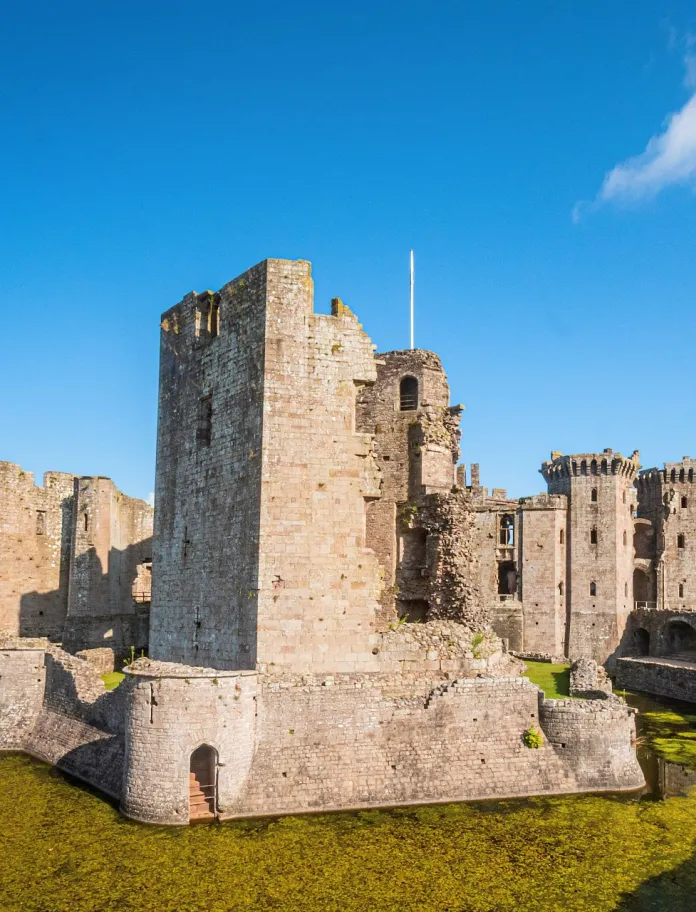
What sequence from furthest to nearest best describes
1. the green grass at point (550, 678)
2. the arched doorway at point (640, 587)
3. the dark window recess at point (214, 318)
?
the arched doorway at point (640, 587) < the green grass at point (550, 678) < the dark window recess at point (214, 318)

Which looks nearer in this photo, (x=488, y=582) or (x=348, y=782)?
(x=348, y=782)

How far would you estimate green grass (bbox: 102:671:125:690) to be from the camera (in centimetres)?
1983

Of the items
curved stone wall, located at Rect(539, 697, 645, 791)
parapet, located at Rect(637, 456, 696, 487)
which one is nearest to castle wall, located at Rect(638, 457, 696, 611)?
parapet, located at Rect(637, 456, 696, 487)

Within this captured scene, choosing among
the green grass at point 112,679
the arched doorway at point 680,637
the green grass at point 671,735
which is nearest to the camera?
the green grass at point 671,735

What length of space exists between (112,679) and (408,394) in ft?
36.1

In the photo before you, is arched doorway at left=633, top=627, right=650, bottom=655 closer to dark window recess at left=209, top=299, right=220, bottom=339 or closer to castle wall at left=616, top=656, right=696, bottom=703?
castle wall at left=616, top=656, right=696, bottom=703

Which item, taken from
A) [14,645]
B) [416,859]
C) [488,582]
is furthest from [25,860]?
[488,582]

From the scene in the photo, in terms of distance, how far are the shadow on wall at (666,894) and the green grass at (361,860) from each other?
0.03m

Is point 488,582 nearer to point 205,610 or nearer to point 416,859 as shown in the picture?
point 205,610

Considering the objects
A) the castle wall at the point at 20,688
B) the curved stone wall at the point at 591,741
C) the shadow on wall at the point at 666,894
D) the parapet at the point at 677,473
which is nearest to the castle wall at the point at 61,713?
the castle wall at the point at 20,688

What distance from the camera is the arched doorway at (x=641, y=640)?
4300 centimetres

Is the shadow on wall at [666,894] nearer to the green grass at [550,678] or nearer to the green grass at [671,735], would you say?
the green grass at [671,735]

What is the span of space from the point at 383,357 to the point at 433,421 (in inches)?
101

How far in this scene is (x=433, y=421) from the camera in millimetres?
21578
